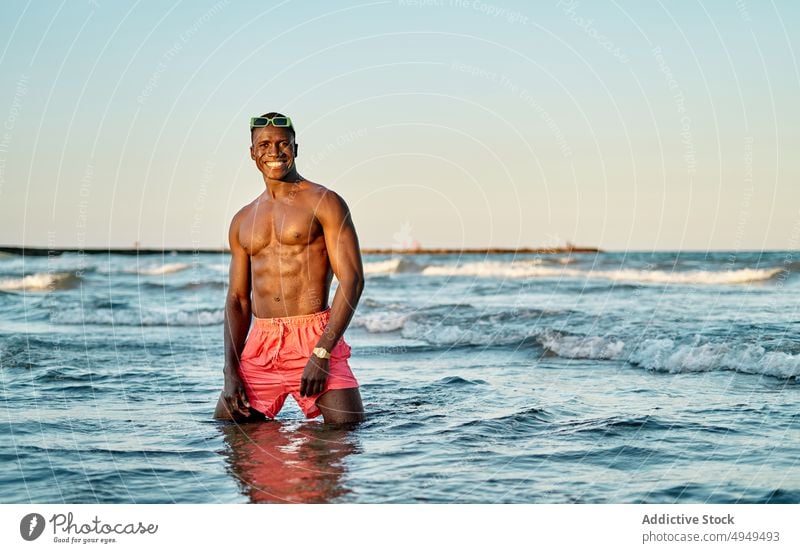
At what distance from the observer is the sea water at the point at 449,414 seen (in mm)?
6281

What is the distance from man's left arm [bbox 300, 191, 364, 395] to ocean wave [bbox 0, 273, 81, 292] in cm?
2140

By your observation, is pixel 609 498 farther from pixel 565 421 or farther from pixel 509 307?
pixel 509 307

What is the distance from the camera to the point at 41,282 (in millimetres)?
28516

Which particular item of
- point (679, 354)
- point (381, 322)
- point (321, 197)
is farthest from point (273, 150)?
point (381, 322)

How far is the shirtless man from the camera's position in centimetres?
730

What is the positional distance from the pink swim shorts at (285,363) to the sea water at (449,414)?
0.26 m

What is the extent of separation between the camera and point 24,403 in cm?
912

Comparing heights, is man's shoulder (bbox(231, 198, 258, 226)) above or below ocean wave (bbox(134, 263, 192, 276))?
above

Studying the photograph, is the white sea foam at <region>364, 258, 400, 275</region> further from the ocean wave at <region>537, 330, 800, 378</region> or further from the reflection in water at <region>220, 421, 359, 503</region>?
the reflection in water at <region>220, 421, 359, 503</region>

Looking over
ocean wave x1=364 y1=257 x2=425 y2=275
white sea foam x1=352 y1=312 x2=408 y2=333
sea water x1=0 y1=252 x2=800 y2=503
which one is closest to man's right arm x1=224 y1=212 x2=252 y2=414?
sea water x1=0 y1=252 x2=800 y2=503

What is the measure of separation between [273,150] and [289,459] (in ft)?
7.68

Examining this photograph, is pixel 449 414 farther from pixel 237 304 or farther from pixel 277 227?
pixel 277 227
